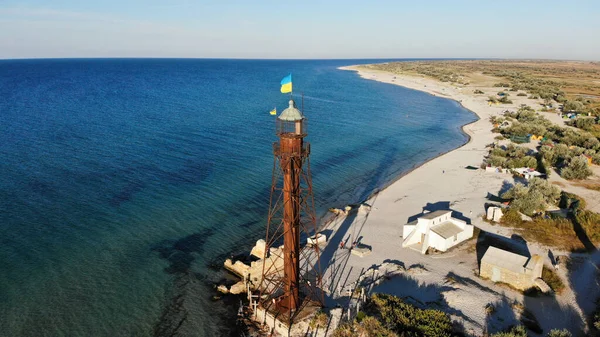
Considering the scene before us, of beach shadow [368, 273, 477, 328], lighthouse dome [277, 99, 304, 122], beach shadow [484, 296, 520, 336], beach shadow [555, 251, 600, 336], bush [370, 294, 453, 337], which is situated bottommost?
beach shadow [555, 251, 600, 336]

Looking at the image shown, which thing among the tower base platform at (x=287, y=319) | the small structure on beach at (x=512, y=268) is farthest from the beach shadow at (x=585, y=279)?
the tower base platform at (x=287, y=319)

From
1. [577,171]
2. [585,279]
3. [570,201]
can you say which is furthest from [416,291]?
[577,171]

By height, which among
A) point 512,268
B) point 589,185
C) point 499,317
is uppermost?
point 512,268

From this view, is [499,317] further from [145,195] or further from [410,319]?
[145,195]

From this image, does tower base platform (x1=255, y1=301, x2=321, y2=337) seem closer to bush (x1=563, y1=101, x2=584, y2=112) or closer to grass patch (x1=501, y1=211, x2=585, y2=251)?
grass patch (x1=501, y1=211, x2=585, y2=251)

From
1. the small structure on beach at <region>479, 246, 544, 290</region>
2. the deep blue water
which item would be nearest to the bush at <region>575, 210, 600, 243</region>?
the small structure on beach at <region>479, 246, 544, 290</region>

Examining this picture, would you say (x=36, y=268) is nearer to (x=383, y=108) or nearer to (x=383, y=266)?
(x=383, y=266)

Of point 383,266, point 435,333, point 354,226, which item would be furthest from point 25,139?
point 435,333
